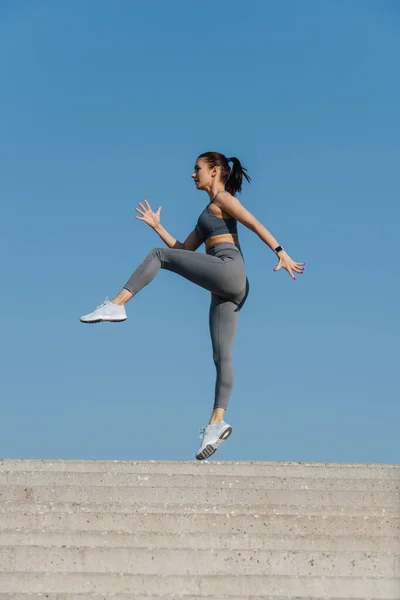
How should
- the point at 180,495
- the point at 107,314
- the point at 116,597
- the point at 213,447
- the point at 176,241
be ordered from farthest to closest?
the point at 176,241 → the point at 213,447 → the point at 107,314 → the point at 180,495 → the point at 116,597

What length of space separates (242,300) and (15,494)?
9.65 ft

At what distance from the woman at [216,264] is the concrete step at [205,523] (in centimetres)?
195

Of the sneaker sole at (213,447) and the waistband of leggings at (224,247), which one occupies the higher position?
the waistband of leggings at (224,247)

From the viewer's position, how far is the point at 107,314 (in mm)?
8031

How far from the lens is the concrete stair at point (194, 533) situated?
5.95 metres

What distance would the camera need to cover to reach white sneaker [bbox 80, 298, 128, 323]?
802 centimetres

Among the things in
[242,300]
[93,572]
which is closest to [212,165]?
[242,300]

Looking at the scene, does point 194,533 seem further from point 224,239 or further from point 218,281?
point 224,239

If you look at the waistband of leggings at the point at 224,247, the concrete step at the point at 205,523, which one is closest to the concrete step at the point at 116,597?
the concrete step at the point at 205,523

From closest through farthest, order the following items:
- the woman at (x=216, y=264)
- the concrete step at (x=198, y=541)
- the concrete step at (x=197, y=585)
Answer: the concrete step at (x=197, y=585) < the concrete step at (x=198, y=541) < the woman at (x=216, y=264)

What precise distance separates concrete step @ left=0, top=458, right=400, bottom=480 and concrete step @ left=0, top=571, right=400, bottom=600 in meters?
1.56

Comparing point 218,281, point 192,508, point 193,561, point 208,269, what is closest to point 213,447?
point 218,281

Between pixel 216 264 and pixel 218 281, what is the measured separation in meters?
0.15

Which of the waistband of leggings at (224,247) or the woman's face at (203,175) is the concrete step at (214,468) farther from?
the woman's face at (203,175)
